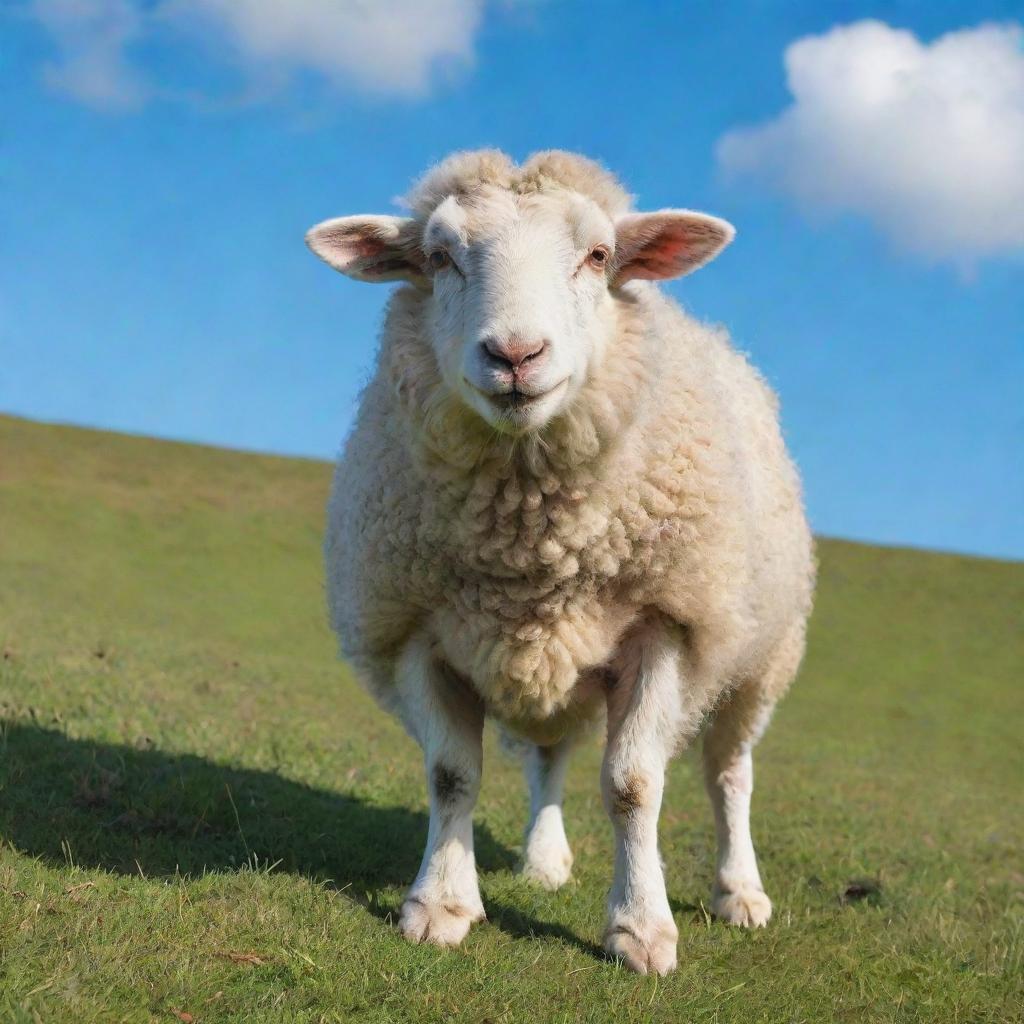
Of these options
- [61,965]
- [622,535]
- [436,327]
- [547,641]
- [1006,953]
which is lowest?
[61,965]

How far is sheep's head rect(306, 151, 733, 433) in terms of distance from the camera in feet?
14.7

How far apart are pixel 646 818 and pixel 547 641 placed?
0.86 meters

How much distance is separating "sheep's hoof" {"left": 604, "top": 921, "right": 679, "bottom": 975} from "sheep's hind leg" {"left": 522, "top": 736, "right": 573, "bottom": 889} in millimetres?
1207

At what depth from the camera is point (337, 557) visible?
6164mm

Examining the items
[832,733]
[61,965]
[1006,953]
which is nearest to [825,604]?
[832,733]

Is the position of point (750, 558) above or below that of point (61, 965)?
above

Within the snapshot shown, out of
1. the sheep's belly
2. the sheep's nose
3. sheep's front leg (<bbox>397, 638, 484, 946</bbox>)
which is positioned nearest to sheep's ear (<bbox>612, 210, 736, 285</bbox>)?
the sheep's nose

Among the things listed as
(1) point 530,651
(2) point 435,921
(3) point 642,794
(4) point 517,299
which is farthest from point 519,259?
(2) point 435,921

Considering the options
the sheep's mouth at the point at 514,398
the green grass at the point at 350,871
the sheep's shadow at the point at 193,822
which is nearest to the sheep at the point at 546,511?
the sheep's mouth at the point at 514,398

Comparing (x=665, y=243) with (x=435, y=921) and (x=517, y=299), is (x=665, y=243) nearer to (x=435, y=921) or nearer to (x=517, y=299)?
(x=517, y=299)

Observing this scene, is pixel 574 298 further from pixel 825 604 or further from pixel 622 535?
pixel 825 604

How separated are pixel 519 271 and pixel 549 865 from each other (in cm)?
338

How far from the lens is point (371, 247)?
536 centimetres

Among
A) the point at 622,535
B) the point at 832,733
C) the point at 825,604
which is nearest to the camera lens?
the point at 622,535
